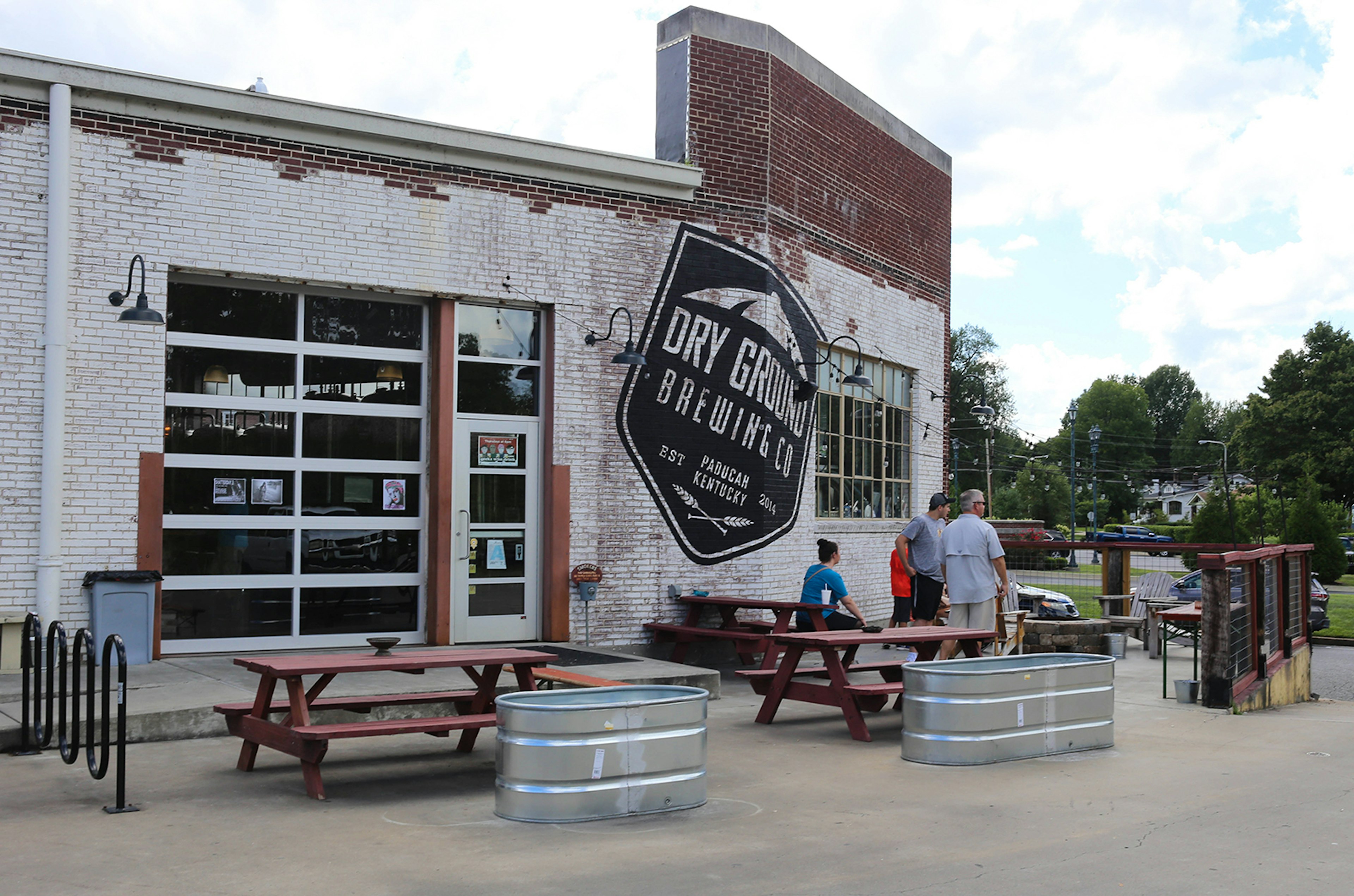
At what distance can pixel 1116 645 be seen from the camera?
15.6 meters

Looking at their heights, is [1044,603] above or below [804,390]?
below

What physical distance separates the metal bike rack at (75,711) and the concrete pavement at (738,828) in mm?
145

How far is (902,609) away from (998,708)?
231 inches

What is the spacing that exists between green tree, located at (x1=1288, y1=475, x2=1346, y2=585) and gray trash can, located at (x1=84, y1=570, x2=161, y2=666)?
34.7 metres

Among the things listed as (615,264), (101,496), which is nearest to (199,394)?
(101,496)

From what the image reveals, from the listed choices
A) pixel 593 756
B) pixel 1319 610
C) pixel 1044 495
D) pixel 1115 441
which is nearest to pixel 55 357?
pixel 593 756

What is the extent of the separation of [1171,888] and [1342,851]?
126 cm

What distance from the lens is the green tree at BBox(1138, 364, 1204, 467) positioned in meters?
125

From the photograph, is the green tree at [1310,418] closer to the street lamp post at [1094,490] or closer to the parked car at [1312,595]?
the street lamp post at [1094,490]

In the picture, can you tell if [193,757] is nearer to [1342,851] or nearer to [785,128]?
[1342,851]

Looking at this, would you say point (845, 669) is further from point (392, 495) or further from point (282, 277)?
point (282, 277)

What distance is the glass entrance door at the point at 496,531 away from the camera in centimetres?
1198

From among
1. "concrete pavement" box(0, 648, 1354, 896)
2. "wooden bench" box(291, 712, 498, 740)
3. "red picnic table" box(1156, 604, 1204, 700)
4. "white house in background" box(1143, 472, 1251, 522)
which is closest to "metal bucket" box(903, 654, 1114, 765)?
"concrete pavement" box(0, 648, 1354, 896)

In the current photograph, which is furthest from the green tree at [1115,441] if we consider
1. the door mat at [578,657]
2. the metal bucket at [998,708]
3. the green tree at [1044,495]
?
the metal bucket at [998,708]
